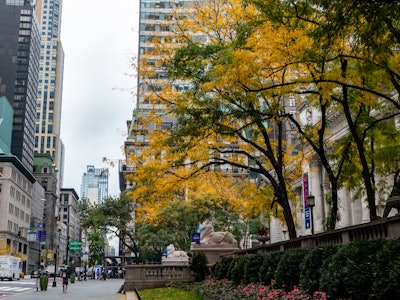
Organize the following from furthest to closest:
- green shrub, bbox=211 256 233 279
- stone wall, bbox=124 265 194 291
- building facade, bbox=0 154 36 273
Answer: building facade, bbox=0 154 36 273
stone wall, bbox=124 265 194 291
green shrub, bbox=211 256 233 279

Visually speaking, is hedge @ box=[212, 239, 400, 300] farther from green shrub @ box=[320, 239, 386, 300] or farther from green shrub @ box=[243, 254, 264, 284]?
green shrub @ box=[243, 254, 264, 284]

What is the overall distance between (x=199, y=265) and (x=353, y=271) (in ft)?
62.3

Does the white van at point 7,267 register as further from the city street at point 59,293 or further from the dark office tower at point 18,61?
the dark office tower at point 18,61

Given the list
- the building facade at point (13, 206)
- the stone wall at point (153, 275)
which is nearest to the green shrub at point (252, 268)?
the stone wall at point (153, 275)

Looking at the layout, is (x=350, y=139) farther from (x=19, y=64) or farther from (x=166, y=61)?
(x=19, y=64)

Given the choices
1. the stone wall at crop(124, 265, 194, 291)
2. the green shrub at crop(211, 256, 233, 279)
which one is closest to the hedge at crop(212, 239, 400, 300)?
the green shrub at crop(211, 256, 233, 279)

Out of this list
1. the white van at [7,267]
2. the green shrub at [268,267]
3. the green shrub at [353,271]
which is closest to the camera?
the green shrub at [353,271]

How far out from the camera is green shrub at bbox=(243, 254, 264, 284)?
17.6 metres

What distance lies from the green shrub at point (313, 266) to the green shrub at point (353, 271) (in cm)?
101

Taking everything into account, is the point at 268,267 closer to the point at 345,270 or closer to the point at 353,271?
the point at 345,270

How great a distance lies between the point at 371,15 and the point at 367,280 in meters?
4.89

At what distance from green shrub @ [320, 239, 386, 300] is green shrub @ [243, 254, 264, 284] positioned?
6912 millimetres

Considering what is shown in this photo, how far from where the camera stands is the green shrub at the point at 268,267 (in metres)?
15.8

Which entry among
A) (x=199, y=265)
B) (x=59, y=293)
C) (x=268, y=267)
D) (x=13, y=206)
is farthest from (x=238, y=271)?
(x=13, y=206)
